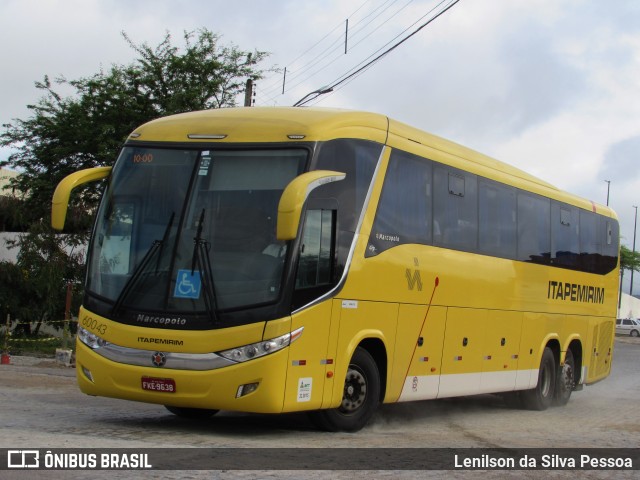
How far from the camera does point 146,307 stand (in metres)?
9.88

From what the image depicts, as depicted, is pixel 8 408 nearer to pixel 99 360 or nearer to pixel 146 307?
pixel 99 360

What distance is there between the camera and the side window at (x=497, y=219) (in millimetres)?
13945

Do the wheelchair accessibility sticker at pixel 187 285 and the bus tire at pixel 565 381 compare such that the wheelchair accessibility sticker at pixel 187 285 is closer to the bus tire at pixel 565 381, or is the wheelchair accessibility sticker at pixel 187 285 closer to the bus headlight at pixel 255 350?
the bus headlight at pixel 255 350

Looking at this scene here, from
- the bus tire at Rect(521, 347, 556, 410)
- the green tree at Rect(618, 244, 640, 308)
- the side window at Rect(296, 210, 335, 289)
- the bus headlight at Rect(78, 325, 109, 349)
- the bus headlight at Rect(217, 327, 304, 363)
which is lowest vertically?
the bus tire at Rect(521, 347, 556, 410)

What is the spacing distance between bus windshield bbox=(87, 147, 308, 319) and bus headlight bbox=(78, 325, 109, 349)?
1.25 feet

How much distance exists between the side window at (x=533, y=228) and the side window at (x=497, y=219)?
32 cm

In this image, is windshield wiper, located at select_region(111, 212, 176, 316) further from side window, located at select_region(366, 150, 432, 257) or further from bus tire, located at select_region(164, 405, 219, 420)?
side window, located at select_region(366, 150, 432, 257)

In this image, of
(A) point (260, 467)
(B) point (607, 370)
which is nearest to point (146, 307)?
(A) point (260, 467)

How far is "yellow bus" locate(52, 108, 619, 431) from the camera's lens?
9.52m

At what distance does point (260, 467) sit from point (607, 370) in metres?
13.6

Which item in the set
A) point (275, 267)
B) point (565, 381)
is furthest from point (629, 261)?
point (275, 267)

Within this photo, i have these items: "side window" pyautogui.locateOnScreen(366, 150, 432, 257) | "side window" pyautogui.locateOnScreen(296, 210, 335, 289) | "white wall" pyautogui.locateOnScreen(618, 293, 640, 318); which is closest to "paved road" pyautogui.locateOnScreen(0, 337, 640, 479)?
"side window" pyautogui.locateOnScreen(296, 210, 335, 289)

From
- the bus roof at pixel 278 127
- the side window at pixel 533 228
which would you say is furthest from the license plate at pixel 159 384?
the side window at pixel 533 228

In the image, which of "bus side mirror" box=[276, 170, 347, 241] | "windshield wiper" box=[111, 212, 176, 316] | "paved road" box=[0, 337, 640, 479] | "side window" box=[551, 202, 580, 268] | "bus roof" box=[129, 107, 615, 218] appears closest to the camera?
"paved road" box=[0, 337, 640, 479]
